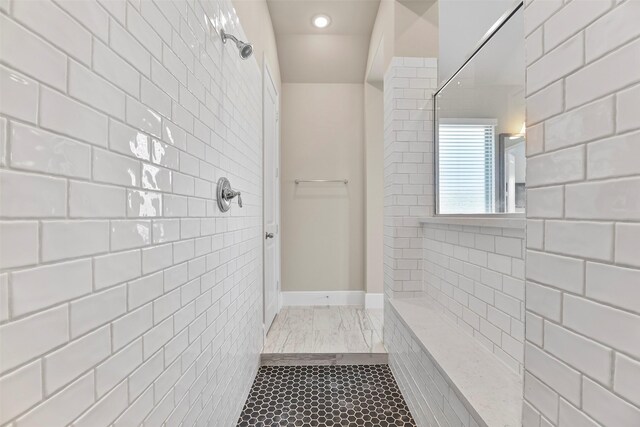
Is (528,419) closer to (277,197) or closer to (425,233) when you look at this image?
(425,233)

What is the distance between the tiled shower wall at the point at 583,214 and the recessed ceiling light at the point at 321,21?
8.22 feet

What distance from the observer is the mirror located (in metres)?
1.38

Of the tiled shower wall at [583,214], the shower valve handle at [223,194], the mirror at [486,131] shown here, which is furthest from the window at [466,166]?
the shower valve handle at [223,194]

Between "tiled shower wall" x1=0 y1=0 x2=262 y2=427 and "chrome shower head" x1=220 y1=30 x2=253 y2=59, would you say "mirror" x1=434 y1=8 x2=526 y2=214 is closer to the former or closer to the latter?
"chrome shower head" x1=220 y1=30 x2=253 y2=59

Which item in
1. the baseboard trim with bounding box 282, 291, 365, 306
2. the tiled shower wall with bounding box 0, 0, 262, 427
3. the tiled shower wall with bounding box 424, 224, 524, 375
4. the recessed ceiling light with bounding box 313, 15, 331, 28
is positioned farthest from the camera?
the baseboard trim with bounding box 282, 291, 365, 306

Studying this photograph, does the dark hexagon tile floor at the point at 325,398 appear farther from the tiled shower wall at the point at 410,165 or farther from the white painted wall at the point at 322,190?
the white painted wall at the point at 322,190

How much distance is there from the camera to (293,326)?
2.79 meters

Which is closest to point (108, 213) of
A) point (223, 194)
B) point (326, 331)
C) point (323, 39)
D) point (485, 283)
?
point (223, 194)

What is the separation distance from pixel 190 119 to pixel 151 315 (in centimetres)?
62

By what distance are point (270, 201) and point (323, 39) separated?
1704mm

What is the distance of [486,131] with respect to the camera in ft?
5.46

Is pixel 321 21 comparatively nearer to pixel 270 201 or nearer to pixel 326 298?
pixel 270 201

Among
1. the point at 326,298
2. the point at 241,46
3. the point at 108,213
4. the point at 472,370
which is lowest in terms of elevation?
the point at 326,298

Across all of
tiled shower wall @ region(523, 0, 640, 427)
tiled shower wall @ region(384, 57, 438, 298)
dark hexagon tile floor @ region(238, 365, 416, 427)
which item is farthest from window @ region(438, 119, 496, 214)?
dark hexagon tile floor @ region(238, 365, 416, 427)
